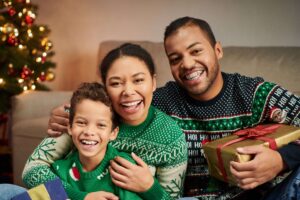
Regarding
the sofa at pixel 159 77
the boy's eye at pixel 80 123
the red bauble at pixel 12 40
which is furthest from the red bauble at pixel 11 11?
the boy's eye at pixel 80 123

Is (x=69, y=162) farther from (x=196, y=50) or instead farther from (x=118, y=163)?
(x=196, y=50)

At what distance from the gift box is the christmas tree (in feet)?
7.00

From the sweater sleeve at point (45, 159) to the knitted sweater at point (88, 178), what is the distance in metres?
0.04

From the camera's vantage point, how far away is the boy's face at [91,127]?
111cm

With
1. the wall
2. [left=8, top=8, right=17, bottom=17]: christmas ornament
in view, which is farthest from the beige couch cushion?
[left=8, top=8, right=17, bottom=17]: christmas ornament

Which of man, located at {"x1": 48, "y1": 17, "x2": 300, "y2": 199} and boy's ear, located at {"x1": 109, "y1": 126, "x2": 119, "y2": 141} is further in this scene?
man, located at {"x1": 48, "y1": 17, "x2": 300, "y2": 199}

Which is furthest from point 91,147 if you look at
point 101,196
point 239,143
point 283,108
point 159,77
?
point 159,77

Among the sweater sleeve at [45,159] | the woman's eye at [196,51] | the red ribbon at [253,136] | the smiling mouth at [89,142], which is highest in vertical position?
the woman's eye at [196,51]

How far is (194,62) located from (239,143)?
1.11 feet

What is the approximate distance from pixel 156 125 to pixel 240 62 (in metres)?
1.05

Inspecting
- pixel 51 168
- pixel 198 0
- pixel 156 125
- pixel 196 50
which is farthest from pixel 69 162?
pixel 198 0

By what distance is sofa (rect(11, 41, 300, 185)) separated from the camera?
1.98 meters

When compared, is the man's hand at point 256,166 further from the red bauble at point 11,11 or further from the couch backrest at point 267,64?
the red bauble at point 11,11

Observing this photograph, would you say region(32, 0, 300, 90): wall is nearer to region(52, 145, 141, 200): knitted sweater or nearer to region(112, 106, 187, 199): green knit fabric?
region(112, 106, 187, 199): green knit fabric
